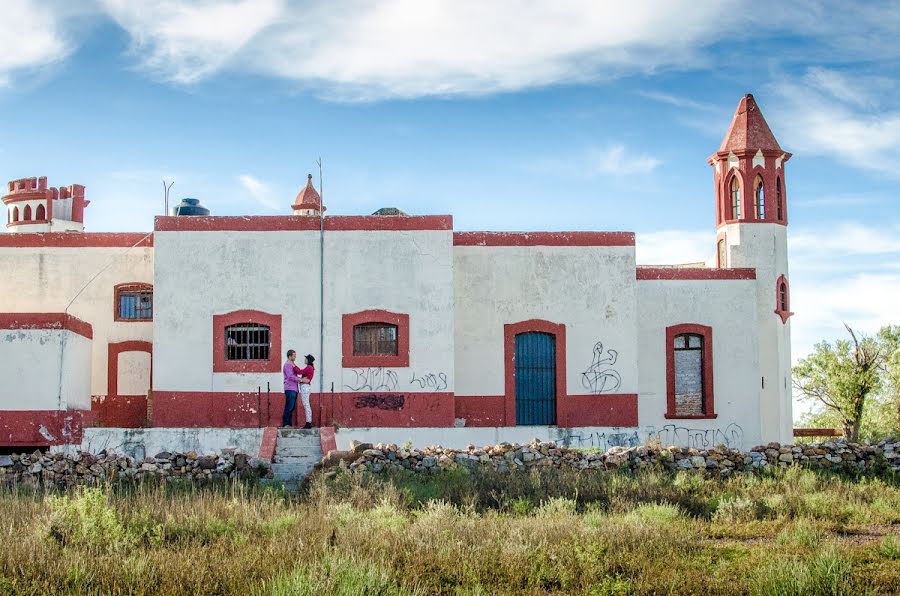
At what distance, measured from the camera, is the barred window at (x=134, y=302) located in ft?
86.4

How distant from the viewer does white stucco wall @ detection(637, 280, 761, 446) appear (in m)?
26.5

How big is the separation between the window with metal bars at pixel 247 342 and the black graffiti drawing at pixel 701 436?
31.8 ft

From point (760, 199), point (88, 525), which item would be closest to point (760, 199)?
point (760, 199)

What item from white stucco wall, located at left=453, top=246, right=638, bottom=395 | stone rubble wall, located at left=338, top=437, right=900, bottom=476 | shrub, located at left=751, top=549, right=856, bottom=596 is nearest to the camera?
shrub, located at left=751, top=549, right=856, bottom=596

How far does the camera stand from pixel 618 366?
83.4 ft

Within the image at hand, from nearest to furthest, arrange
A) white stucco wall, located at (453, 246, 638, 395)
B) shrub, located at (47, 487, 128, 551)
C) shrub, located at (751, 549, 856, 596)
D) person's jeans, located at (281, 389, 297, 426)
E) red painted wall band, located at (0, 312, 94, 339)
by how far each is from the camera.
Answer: shrub, located at (751, 549, 856, 596) < shrub, located at (47, 487, 128, 551) < red painted wall band, located at (0, 312, 94, 339) < person's jeans, located at (281, 389, 297, 426) < white stucco wall, located at (453, 246, 638, 395)

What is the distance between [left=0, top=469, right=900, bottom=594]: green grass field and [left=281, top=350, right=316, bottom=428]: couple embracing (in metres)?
5.95

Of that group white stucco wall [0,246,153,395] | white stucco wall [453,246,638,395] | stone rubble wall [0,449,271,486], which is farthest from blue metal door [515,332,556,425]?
white stucco wall [0,246,153,395]

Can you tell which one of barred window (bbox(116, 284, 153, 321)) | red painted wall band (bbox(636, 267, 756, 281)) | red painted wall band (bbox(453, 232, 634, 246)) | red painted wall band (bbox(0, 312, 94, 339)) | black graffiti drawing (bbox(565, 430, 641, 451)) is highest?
red painted wall band (bbox(453, 232, 634, 246))

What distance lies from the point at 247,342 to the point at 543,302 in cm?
702

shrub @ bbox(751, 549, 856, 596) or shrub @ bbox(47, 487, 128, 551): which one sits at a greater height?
shrub @ bbox(47, 487, 128, 551)

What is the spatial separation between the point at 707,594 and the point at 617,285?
15573 millimetres

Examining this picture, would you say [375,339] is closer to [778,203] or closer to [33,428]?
[33,428]

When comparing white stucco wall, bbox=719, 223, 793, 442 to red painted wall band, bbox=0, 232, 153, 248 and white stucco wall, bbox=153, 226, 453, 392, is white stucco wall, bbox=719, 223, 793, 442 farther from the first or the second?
red painted wall band, bbox=0, 232, 153, 248
